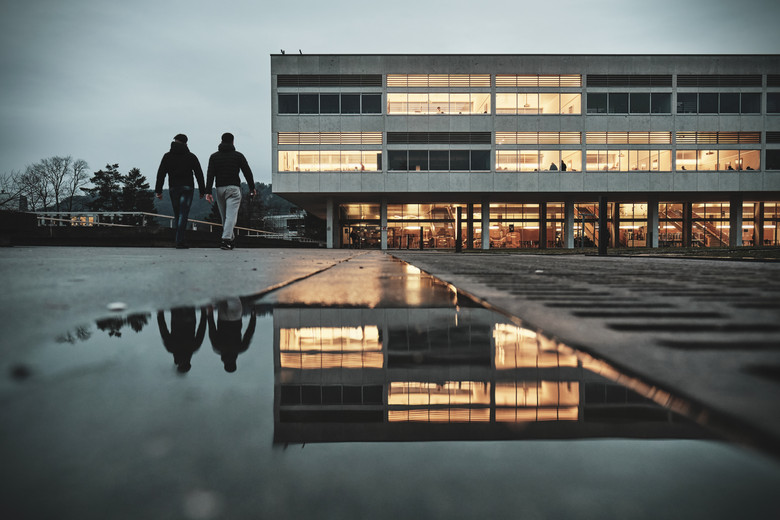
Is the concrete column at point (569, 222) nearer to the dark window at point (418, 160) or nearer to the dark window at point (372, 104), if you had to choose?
the dark window at point (418, 160)

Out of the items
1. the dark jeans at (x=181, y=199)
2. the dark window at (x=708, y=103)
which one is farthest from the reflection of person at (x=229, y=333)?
the dark window at (x=708, y=103)

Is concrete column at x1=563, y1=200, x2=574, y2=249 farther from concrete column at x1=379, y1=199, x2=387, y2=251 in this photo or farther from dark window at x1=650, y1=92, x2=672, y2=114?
concrete column at x1=379, y1=199, x2=387, y2=251

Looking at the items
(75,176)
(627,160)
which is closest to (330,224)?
(627,160)

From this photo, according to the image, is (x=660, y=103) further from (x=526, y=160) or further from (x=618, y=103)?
(x=526, y=160)

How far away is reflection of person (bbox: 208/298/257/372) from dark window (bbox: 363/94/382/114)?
120 ft

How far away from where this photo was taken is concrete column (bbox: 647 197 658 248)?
134 feet

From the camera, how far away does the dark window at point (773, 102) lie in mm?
37312

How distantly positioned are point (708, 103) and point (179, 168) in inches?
1669

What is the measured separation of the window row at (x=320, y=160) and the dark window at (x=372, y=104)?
335cm

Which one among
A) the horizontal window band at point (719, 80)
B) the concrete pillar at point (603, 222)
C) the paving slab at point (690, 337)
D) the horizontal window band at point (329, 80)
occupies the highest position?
the horizontal window band at point (719, 80)

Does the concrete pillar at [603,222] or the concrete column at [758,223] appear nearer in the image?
the concrete pillar at [603,222]

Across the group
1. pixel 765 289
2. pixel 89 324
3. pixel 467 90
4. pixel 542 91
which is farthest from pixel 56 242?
pixel 542 91

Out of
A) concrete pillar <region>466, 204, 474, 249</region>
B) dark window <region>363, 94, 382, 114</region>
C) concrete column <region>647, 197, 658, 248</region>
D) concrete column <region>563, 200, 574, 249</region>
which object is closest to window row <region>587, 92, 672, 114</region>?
concrete column <region>647, 197, 658, 248</region>

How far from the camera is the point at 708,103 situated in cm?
3734
